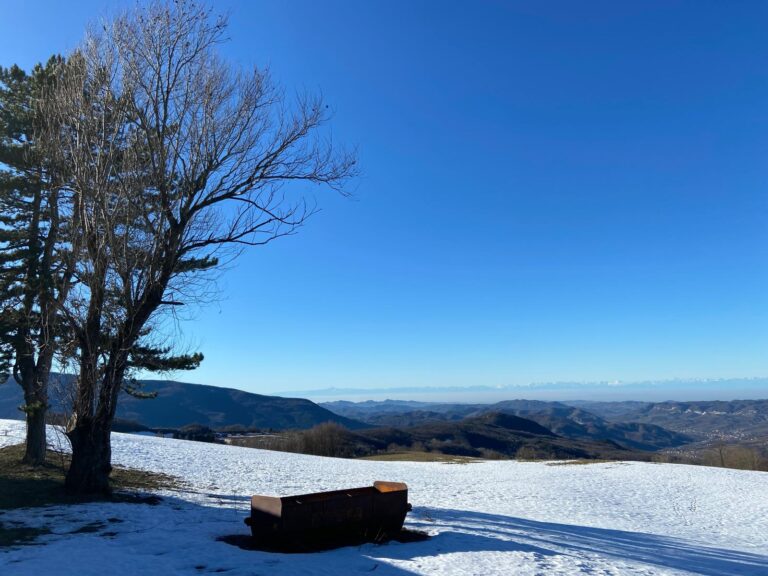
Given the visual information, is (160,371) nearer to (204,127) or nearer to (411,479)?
(204,127)

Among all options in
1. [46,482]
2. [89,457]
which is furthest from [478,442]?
[89,457]

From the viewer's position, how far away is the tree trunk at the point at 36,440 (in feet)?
56.8

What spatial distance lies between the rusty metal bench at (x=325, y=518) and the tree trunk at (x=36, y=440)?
38.1ft

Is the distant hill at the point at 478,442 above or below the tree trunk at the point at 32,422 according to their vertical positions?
below

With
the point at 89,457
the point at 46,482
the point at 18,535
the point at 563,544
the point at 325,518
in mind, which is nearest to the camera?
the point at 18,535

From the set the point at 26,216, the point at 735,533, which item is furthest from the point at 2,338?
the point at 735,533

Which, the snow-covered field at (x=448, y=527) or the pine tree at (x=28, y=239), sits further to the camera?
the pine tree at (x=28, y=239)

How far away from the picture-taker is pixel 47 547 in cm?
840

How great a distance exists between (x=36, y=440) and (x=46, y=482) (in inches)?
146

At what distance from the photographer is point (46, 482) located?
14469 millimetres

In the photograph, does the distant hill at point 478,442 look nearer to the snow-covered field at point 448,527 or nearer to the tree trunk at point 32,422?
the snow-covered field at point 448,527

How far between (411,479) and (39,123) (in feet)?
75.3

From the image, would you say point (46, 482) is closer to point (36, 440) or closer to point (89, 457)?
point (89, 457)

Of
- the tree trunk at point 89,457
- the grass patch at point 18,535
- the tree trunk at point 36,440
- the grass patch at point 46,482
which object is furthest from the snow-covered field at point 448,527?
the tree trunk at point 36,440
